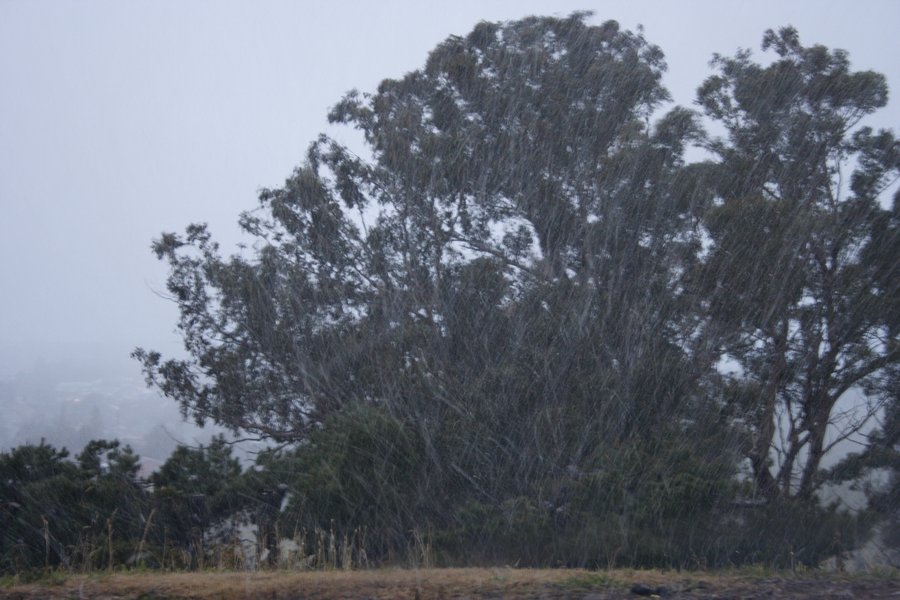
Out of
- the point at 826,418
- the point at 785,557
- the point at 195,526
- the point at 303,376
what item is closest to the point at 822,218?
the point at 826,418

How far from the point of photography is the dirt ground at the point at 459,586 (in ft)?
19.6

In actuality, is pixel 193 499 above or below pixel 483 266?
below

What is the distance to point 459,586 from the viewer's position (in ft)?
20.3

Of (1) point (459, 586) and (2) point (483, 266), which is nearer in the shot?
(1) point (459, 586)

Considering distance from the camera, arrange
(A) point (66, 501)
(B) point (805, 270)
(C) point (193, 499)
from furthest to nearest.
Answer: (B) point (805, 270), (C) point (193, 499), (A) point (66, 501)

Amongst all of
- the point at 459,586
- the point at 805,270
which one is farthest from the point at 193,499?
the point at 805,270

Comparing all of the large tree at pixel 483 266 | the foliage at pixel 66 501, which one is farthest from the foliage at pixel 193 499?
the large tree at pixel 483 266

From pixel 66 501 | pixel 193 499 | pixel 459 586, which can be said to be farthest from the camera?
pixel 193 499

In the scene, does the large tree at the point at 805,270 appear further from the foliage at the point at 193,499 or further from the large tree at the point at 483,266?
the foliage at the point at 193,499

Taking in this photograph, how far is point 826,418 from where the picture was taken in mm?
16094

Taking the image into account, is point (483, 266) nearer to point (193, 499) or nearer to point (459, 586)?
point (193, 499)

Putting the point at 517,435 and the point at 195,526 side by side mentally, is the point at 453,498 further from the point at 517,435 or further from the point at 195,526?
the point at 195,526

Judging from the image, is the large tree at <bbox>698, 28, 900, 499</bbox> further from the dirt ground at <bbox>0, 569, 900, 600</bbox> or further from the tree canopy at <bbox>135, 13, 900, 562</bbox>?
the dirt ground at <bbox>0, 569, 900, 600</bbox>

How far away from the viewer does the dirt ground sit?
19.6 ft
